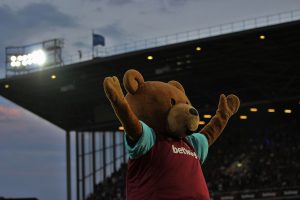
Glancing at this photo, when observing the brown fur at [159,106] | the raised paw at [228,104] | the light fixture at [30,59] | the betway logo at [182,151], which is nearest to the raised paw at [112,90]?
the brown fur at [159,106]

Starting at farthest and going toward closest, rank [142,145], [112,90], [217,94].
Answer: [217,94]
[142,145]
[112,90]

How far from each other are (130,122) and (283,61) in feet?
69.2

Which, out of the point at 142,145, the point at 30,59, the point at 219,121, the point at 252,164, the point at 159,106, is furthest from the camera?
the point at 252,164

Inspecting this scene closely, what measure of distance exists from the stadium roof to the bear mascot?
689 inches

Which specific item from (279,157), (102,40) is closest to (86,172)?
(102,40)

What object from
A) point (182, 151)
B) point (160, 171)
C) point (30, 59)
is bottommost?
point (160, 171)

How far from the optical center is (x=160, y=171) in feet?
13.9

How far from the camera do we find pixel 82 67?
26234mm

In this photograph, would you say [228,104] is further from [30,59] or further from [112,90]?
[30,59]

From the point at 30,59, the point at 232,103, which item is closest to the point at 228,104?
the point at 232,103

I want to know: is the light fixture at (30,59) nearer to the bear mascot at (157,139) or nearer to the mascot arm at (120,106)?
the bear mascot at (157,139)

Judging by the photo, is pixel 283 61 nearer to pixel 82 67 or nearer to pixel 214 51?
pixel 214 51

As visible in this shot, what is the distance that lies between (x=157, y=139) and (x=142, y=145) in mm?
237

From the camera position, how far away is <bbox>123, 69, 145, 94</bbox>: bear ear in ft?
14.4
